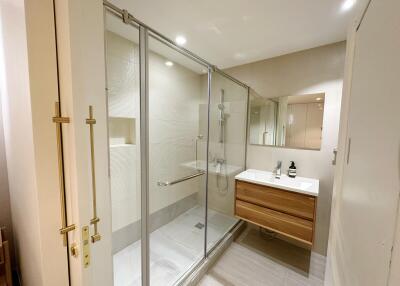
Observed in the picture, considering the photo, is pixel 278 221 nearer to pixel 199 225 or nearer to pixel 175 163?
pixel 199 225

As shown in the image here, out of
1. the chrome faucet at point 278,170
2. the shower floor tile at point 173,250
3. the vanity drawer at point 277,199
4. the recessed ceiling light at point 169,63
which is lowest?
the shower floor tile at point 173,250

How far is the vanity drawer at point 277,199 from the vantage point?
1526 millimetres

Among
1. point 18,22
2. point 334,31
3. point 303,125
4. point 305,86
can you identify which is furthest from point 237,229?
point 18,22

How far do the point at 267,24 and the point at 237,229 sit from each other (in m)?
2.35

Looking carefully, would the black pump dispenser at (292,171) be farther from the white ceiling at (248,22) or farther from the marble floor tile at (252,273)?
the white ceiling at (248,22)

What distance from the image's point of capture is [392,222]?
0.40 m

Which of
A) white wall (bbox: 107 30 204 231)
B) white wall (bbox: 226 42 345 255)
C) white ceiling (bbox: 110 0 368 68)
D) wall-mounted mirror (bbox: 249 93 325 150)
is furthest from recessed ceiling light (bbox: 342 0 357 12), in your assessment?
white wall (bbox: 107 30 204 231)

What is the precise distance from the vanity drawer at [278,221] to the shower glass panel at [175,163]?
1.67 feet

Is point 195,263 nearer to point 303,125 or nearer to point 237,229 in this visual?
point 237,229

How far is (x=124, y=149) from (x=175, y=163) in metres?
0.54

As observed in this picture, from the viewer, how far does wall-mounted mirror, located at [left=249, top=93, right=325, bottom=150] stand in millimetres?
1860

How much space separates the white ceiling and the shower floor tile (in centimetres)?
184

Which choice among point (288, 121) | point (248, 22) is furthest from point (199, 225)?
point (248, 22)

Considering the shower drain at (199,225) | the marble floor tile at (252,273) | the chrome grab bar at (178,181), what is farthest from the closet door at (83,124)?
the shower drain at (199,225)
